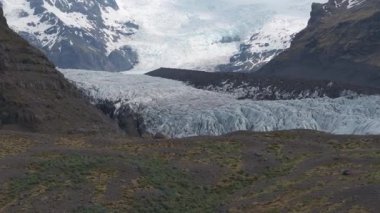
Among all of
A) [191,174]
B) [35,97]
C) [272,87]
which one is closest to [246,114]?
[35,97]

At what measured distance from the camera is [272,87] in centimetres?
16788

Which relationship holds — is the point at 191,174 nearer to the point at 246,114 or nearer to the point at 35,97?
the point at 35,97

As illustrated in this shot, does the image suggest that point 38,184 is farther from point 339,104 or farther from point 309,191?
point 339,104

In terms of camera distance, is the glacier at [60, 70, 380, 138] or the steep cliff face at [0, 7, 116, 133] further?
the glacier at [60, 70, 380, 138]

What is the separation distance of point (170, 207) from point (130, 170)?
701 cm

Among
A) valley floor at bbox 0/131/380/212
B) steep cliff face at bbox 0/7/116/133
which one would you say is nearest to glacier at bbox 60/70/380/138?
steep cliff face at bbox 0/7/116/133

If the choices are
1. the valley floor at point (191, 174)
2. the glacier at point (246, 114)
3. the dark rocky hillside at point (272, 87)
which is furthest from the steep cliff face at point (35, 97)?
the dark rocky hillside at point (272, 87)

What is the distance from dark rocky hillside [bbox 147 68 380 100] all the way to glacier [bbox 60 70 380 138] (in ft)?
44.5

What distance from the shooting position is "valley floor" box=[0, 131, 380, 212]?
167 ft

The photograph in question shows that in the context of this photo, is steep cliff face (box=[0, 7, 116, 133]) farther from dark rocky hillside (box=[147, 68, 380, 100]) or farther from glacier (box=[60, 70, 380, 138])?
dark rocky hillside (box=[147, 68, 380, 100])

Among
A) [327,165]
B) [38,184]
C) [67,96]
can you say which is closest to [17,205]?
[38,184]

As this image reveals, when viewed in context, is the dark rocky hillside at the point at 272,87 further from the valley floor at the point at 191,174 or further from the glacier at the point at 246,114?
the valley floor at the point at 191,174

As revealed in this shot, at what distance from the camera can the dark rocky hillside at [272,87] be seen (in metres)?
158

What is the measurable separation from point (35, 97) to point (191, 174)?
192 ft
